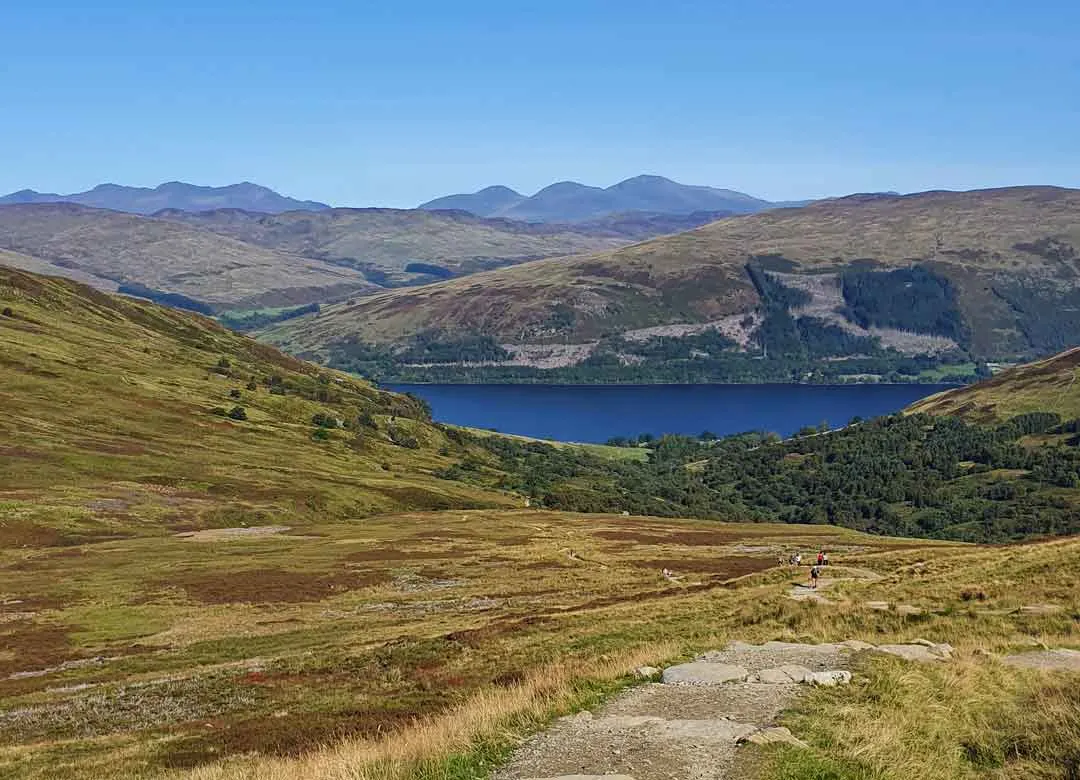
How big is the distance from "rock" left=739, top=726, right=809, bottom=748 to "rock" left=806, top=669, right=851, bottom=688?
454cm

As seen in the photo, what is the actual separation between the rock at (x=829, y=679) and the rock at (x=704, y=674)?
1887 millimetres

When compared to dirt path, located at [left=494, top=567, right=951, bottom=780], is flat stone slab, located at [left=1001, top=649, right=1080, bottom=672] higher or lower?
lower

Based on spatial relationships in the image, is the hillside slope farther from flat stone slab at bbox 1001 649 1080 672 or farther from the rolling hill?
flat stone slab at bbox 1001 649 1080 672

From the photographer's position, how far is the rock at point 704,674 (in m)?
24.8

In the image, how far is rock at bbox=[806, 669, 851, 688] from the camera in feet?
76.1

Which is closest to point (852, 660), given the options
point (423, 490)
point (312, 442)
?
point (423, 490)

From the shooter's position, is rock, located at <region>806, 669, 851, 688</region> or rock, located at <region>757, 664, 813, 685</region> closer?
rock, located at <region>806, 669, 851, 688</region>

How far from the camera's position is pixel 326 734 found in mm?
26531

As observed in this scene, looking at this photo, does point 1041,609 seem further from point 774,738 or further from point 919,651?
point 774,738

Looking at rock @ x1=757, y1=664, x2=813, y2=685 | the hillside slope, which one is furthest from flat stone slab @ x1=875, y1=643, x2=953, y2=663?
the hillside slope

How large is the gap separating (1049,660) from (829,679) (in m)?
7.61

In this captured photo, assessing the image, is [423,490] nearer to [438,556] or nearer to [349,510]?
[349,510]

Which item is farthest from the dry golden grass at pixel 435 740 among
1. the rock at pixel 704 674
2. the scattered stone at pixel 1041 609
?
the scattered stone at pixel 1041 609

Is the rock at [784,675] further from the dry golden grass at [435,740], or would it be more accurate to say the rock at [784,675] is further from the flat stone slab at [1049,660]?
the flat stone slab at [1049,660]
